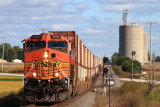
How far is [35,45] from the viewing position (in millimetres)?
24234

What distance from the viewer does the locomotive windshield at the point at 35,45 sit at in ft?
79.0

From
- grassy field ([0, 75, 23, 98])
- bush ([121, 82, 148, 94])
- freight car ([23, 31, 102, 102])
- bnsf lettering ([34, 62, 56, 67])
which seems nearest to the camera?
bnsf lettering ([34, 62, 56, 67])

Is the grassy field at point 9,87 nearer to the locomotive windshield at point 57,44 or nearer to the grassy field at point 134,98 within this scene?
the locomotive windshield at point 57,44

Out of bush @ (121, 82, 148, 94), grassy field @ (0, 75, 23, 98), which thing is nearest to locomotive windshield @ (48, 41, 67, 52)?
grassy field @ (0, 75, 23, 98)

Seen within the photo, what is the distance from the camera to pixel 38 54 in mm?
23672

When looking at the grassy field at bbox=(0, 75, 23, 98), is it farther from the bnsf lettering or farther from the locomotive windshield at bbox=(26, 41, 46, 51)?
the bnsf lettering

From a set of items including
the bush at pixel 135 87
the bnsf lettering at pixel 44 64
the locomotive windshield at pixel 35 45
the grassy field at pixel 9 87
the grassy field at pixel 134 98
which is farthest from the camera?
the bush at pixel 135 87

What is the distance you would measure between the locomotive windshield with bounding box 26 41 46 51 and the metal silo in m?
137

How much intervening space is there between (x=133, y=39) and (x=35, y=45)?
13834cm

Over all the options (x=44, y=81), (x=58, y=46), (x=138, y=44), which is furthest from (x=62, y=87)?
(x=138, y=44)

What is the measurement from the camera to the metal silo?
159625 millimetres

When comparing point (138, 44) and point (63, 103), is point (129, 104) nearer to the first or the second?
point (63, 103)

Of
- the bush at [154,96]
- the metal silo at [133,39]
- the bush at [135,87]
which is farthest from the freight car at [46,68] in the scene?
the metal silo at [133,39]

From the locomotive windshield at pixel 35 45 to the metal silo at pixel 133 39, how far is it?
5404 inches
